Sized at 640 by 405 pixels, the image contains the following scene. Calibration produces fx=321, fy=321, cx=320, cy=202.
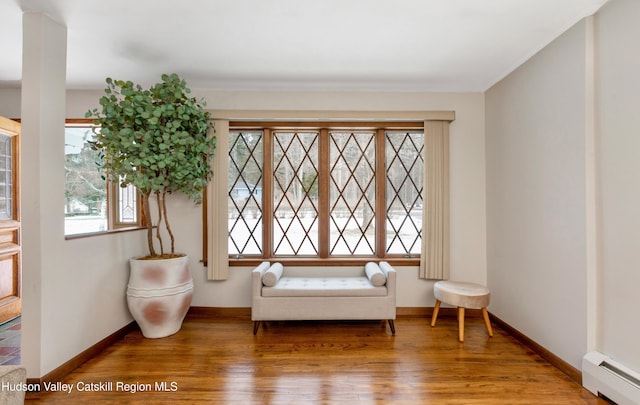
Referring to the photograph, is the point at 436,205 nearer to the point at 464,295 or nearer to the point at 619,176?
the point at 464,295

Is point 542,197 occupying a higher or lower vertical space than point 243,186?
lower

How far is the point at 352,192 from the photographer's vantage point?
357 centimetres

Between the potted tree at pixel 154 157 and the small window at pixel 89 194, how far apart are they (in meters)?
0.81

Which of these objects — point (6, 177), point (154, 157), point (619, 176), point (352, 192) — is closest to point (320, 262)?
point (352, 192)

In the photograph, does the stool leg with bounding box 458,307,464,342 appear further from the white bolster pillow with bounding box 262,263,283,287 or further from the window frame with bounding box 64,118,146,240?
the window frame with bounding box 64,118,146,240

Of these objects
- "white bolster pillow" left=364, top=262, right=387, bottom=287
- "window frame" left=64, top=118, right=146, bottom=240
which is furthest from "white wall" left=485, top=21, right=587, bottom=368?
"window frame" left=64, top=118, right=146, bottom=240

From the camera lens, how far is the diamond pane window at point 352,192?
11.6ft

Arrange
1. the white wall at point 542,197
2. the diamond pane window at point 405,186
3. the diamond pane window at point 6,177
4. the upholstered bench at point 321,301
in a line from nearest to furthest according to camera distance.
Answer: the white wall at point 542,197, the upholstered bench at point 321,301, the diamond pane window at point 6,177, the diamond pane window at point 405,186

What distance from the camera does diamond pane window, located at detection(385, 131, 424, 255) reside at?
354cm

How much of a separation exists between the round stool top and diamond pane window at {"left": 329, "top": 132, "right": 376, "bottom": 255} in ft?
2.88

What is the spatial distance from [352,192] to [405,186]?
587mm

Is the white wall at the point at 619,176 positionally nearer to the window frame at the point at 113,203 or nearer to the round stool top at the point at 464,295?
the round stool top at the point at 464,295

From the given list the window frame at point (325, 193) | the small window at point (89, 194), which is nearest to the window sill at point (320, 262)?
the window frame at point (325, 193)

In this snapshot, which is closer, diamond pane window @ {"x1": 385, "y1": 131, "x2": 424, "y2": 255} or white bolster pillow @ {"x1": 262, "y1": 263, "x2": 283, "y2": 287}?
white bolster pillow @ {"x1": 262, "y1": 263, "x2": 283, "y2": 287}
